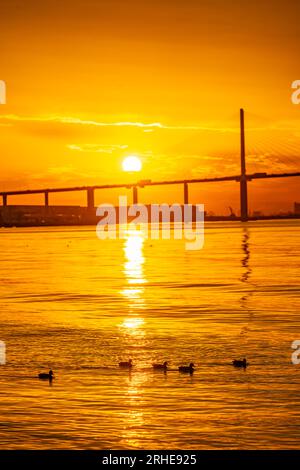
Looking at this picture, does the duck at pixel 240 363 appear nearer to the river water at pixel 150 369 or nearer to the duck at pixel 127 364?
the river water at pixel 150 369

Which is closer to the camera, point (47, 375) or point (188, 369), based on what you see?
point (47, 375)

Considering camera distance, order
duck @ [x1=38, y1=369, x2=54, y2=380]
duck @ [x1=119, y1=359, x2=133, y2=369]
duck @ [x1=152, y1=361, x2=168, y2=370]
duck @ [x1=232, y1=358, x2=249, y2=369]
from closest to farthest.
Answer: duck @ [x1=38, y1=369, x2=54, y2=380]
duck @ [x1=152, y1=361, x2=168, y2=370]
duck @ [x1=232, y1=358, x2=249, y2=369]
duck @ [x1=119, y1=359, x2=133, y2=369]

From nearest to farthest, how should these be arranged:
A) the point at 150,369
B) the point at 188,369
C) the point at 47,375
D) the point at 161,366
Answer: the point at 47,375 < the point at 188,369 < the point at 161,366 < the point at 150,369

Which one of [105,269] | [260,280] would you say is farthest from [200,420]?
[105,269]

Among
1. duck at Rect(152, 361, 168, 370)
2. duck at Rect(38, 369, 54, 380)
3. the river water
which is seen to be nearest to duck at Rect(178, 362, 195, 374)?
the river water

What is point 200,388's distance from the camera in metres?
12.3

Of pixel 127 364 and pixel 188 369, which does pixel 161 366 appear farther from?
pixel 127 364

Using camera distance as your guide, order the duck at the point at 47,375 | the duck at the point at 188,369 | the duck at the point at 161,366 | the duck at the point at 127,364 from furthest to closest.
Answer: the duck at the point at 127,364
the duck at the point at 161,366
the duck at the point at 188,369
the duck at the point at 47,375

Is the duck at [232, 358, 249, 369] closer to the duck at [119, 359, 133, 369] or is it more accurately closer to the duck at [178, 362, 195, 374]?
the duck at [178, 362, 195, 374]

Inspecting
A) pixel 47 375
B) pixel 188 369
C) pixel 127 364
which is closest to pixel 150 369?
pixel 127 364

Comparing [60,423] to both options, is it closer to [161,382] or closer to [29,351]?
[161,382]

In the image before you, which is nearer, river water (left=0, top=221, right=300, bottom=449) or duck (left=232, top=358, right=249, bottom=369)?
river water (left=0, top=221, right=300, bottom=449)

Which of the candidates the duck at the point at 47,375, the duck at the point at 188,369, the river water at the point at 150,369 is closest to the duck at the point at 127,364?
the river water at the point at 150,369
